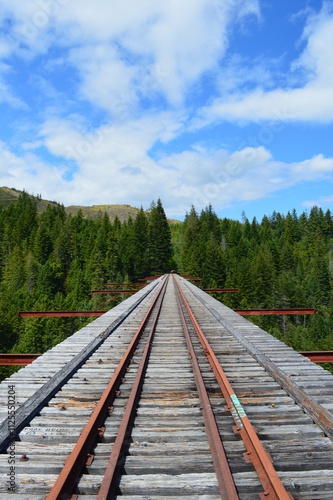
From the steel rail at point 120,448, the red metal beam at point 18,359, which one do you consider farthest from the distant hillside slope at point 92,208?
the steel rail at point 120,448

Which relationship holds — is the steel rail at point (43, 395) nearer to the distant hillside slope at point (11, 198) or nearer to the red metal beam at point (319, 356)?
the red metal beam at point (319, 356)

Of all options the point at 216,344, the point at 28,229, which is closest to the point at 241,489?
the point at 216,344

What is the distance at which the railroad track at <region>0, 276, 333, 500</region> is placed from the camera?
248 centimetres

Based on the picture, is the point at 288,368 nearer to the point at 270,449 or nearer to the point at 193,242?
the point at 270,449

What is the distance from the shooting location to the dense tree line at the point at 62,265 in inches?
2189

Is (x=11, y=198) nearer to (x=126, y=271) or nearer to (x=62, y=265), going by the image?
(x=62, y=265)

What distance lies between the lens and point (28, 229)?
90.6m

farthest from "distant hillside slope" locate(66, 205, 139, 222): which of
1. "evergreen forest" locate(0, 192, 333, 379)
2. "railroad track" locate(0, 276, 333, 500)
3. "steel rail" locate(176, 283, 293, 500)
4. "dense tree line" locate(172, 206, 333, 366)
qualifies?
"steel rail" locate(176, 283, 293, 500)

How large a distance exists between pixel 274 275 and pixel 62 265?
62.9m

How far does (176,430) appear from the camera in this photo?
3.34 m

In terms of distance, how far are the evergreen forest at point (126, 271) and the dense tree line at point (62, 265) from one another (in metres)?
0.22

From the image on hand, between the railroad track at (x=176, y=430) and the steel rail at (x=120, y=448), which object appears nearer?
the steel rail at (x=120, y=448)

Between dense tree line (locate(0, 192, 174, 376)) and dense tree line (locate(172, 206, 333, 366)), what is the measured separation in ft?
41.2

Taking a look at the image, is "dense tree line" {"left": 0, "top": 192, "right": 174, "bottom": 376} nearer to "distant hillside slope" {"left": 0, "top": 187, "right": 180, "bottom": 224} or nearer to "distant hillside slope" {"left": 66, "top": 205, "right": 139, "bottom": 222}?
"distant hillside slope" {"left": 66, "top": 205, "right": 139, "bottom": 222}
